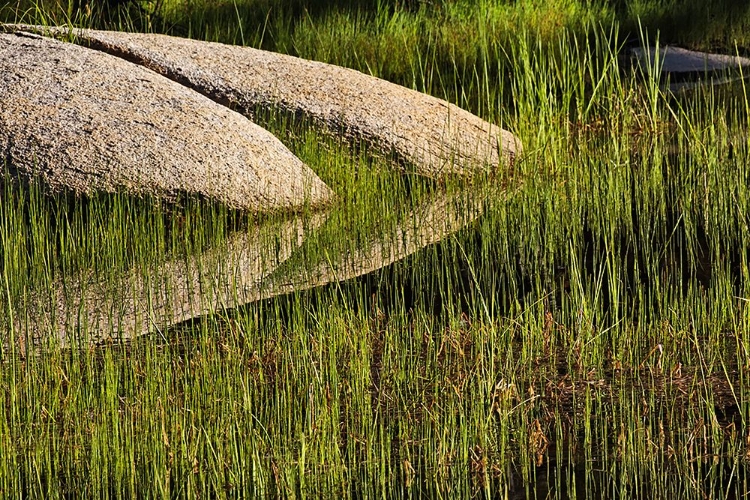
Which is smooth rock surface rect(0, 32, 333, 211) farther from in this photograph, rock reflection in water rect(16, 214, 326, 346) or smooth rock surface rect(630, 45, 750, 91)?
smooth rock surface rect(630, 45, 750, 91)

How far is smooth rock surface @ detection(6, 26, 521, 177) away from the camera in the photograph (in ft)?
20.6

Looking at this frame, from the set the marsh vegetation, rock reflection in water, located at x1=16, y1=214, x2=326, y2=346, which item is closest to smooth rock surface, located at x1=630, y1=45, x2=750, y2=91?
the marsh vegetation

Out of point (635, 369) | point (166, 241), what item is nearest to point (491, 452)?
point (635, 369)

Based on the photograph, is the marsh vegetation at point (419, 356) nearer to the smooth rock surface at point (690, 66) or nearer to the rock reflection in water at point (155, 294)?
the rock reflection in water at point (155, 294)

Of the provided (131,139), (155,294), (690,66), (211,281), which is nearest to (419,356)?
(211,281)

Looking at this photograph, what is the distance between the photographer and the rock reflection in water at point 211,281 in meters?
3.86

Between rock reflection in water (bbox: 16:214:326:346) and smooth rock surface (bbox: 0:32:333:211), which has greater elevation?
smooth rock surface (bbox: 0:32:333:211)

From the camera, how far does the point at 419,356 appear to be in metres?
3.50

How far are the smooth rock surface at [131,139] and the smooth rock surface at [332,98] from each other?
484 mm

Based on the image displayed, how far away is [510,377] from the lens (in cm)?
330

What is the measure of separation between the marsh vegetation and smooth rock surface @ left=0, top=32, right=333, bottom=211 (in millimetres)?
137

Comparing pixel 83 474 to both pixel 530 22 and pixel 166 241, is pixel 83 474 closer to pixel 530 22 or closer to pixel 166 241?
pixel 166 241

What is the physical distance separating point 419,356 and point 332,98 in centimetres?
331

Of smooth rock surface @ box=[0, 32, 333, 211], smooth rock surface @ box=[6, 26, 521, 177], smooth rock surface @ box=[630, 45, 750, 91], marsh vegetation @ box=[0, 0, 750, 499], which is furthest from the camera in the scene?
smooth rock surface @ box=[630, 45, 750, 91]
